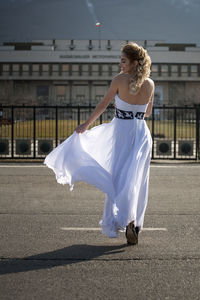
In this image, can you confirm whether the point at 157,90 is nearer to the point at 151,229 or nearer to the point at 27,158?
the point at 27,158

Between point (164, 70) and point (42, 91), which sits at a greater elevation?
point (164, 70)

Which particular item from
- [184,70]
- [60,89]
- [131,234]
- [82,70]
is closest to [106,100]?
[131,234]

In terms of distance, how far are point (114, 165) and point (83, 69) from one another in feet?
321

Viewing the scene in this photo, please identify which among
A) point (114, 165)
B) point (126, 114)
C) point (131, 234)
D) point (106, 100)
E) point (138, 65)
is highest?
point (138, 65)

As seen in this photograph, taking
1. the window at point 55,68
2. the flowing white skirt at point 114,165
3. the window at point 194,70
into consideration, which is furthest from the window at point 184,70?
the flowing white skirt at point 114,165

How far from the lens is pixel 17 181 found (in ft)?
36.9

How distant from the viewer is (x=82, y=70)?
102m

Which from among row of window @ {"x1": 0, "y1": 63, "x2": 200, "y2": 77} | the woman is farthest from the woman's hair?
row of window @ {"x1": 0, "y1": 63, "x2": 200, "y2": 77}

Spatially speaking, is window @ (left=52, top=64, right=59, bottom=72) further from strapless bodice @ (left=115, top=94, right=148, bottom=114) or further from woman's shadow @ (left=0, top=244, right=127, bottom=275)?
woman's shadow @ (left=0, top=244, right=127, bottom=275)

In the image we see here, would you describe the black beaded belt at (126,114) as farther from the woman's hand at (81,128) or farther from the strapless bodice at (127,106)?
the woman's hand at (81,128)

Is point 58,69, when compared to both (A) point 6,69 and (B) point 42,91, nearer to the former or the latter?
(B) point 42,91

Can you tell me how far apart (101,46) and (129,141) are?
101318 millimetres

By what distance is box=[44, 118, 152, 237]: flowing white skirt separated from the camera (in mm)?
5406

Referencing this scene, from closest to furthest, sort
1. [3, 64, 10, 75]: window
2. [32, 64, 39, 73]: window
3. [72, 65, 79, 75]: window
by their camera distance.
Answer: [3, 64, 10, 75]: window, [72, 65, 79, 75]: window, [32, 64, 39, 73]: window
